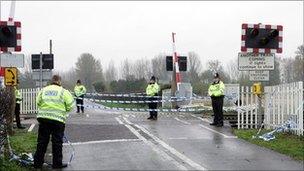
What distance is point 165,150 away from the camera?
41.8ft

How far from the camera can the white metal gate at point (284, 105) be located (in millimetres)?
15055

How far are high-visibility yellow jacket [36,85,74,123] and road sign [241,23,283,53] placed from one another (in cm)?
707

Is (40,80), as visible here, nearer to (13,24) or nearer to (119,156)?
(13,24)

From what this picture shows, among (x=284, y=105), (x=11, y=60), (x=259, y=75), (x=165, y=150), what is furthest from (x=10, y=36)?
(x=284, y=105)

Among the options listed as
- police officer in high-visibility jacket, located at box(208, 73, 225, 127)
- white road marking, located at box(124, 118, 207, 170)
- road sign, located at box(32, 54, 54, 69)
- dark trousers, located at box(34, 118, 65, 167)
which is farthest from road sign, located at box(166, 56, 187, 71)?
dark trousers, located at box(34, 118, 65, 167)

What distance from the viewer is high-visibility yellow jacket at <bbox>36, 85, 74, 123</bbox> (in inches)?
432

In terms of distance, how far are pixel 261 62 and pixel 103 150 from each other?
6.20 metres

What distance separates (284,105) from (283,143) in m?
2.37

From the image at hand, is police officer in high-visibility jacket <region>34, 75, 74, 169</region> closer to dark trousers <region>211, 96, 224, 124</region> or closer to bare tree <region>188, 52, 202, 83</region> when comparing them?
dark trousers <region>211, 96, 224, 124</region>

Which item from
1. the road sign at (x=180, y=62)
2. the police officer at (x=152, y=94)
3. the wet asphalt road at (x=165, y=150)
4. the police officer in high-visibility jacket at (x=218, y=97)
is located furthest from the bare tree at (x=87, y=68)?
the wet asphalt road at (x=165, y=150)

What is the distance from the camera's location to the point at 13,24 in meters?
13.6

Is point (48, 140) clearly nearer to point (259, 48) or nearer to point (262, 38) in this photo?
point (259, 48)

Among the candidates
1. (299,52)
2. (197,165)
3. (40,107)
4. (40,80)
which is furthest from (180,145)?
(299,52)

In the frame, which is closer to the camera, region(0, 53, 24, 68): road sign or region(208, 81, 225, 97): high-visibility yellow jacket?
region(0, 53, 24, 68): road sign
